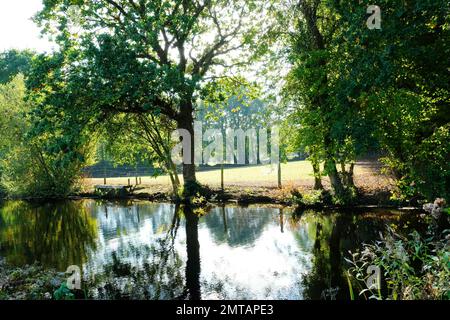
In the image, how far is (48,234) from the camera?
1883 centimetres

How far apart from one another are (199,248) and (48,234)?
29.7 feet

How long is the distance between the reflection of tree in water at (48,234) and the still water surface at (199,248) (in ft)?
0.15

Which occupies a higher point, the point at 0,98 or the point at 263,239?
the point at 0,98

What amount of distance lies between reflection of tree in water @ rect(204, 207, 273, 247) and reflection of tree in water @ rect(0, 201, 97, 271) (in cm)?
592

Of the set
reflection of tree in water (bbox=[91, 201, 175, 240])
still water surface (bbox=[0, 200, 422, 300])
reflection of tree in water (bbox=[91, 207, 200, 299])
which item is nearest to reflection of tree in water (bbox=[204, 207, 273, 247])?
still water surface (bbox=[0, 200, 422, 300])

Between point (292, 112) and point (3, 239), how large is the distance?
1796 cm

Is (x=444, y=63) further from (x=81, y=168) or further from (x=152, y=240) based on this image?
(x=81, y=168)

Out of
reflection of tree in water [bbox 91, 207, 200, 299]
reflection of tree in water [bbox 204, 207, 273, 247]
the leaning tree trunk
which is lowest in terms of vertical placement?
reflection of tree in water [bbox 91, 207, 200, 299]

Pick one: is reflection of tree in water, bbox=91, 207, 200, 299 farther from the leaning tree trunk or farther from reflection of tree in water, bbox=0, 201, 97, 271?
the leaning tree trunk

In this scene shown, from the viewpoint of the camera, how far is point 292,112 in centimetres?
2381

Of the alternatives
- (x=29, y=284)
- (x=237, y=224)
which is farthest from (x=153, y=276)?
(x=237, y=224)

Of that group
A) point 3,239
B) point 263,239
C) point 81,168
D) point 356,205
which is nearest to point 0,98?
point 81,168

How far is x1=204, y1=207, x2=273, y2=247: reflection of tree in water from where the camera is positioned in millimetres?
16438

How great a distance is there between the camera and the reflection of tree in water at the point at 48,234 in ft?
46.6
